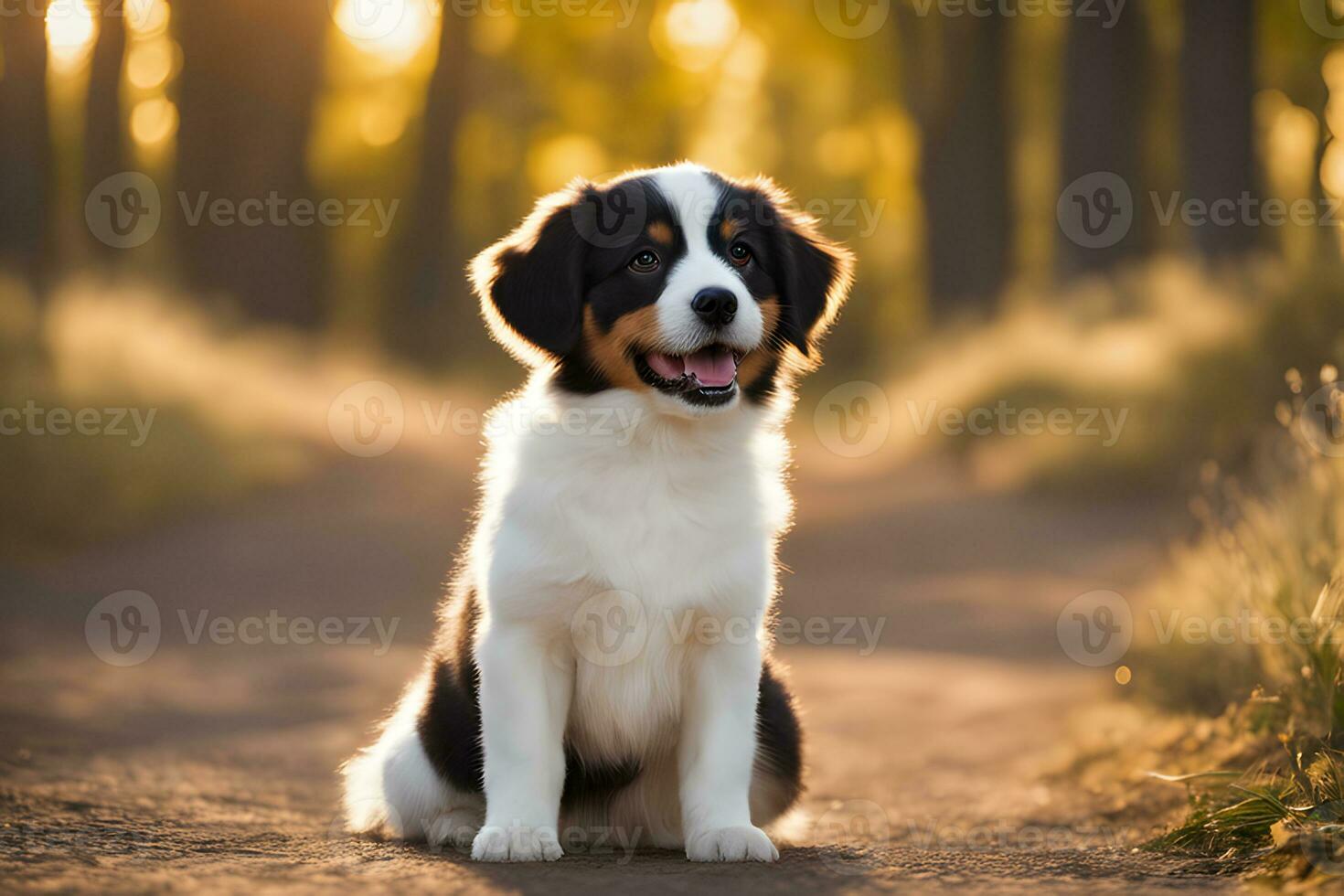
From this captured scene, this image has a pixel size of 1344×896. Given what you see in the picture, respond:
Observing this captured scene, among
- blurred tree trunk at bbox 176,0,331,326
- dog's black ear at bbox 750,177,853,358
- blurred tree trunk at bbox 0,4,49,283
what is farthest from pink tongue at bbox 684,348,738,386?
blurred tree trunk at bbox 176,0,331,326

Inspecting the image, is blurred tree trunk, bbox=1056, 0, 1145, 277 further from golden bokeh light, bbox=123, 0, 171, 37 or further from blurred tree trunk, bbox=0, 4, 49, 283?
blurred tree trunk, bbox=0, 4, 49, 283

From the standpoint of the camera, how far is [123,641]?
29.2 ft

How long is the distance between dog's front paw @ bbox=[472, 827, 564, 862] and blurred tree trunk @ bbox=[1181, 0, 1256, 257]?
1304 cm

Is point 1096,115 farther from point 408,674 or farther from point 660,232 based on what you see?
point 660,232

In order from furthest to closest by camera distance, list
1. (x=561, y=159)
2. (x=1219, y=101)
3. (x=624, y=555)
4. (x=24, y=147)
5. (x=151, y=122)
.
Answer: (x=561, y=159) < (x=151, y=122) < (x=1219, y=101) < (x=24, y=147) < (x=624, y=555)

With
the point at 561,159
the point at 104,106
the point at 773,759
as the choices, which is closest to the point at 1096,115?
the point at 104,106

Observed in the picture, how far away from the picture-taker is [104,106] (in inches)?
645

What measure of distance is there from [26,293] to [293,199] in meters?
4.95

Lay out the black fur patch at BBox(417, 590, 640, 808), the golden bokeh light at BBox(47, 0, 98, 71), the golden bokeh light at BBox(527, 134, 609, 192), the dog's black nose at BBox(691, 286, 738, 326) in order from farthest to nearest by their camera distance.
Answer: the golden bokeh light at BBox(527, 134, 609, 192)
the golden bokeh light at BBox(47, 0, 98, 71)
the black fur patch at BBox(417, 590, 640, 808)
the dog's black nose at BBox(691, 286, 738, 326)

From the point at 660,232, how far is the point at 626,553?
0.97m

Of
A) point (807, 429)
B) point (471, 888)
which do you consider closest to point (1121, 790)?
point (471, 888)

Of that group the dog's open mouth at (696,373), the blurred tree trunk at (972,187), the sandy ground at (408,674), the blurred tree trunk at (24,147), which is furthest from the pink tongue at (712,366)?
the blurred tree trunk at (972,187)

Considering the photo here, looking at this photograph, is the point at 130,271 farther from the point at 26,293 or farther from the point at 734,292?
the point at 734,292

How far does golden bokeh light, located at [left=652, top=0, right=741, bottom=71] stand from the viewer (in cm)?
2089
